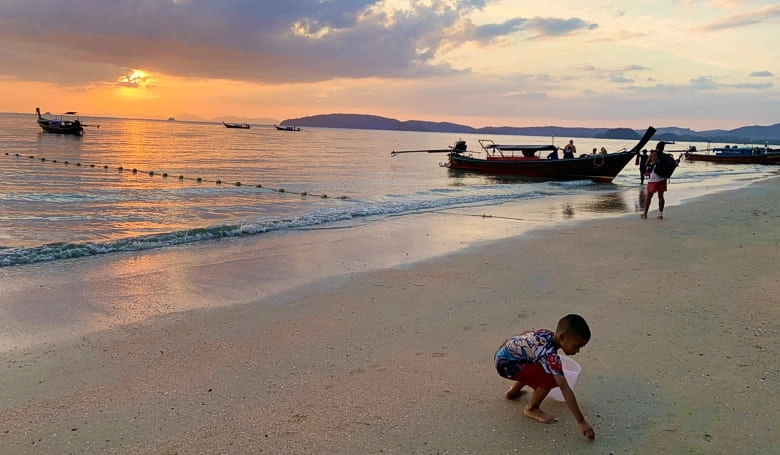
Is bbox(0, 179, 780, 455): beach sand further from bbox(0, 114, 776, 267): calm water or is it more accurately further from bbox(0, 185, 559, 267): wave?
bbox(0, 114, 776, 267): calm water

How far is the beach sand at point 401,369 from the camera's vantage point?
3.35 meters

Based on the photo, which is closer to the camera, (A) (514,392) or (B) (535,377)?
(B) (535,377)

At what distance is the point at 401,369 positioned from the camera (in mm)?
4340

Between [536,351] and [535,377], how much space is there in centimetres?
18

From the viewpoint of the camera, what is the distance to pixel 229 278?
767cm

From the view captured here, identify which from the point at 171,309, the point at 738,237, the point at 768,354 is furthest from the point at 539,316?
the point at 738,237

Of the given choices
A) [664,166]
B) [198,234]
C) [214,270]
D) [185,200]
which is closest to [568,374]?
[214,270]

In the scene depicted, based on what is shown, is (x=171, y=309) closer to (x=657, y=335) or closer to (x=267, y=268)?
(x=267, y=268)

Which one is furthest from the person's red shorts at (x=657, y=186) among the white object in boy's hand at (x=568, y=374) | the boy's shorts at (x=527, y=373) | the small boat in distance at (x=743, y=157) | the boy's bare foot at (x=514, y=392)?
the small boat in distance at (x=743, y=157)

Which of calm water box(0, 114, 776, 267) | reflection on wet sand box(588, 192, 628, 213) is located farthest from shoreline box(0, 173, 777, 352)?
reflection on wet sand box(588, 192, 628, 213)

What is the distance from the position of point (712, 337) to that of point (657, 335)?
18.7 inches

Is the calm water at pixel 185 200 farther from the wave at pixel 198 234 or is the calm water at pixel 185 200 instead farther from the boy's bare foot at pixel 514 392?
the boy's bare foot at pixel 514 392

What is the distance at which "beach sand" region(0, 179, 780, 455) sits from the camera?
3.35m

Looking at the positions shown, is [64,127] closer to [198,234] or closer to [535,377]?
[198,234]
